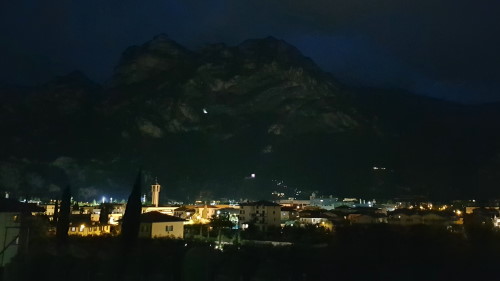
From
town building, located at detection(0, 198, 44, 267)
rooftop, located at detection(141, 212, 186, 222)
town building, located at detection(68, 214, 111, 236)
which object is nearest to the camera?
town building, located at detection(0, 198, 44, 267)

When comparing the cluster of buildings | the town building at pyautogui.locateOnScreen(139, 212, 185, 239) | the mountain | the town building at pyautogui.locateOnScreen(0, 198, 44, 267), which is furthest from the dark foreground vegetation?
the mountain

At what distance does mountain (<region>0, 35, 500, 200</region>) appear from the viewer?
417ft

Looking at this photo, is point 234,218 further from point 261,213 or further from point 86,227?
point 86,227

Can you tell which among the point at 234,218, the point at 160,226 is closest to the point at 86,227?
the point at 160,226

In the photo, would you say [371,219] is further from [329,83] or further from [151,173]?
[329,83]

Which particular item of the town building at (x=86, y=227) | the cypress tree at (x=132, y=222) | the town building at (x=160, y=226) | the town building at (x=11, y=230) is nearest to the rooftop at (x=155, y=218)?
the town building at (x=160, y=226)

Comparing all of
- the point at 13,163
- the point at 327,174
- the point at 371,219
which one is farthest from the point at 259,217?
the point at 13,163

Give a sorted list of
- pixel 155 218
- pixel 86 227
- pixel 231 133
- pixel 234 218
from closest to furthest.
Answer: pixel 155 218
pixel 86 227
pixel 234 218
pixel 231 133

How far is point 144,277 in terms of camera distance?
2356cm

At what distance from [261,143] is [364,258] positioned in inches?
4776

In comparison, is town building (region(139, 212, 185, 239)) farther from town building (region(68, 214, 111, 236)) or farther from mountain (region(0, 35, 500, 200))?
mountain (region(0, 35, 500, 200))

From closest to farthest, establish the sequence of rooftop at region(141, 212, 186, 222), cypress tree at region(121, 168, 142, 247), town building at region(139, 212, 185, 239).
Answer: cypress tree at region(121, 168, 142, 247)
town building at region(139, 212, 185, 239)
rooftop at region(141, 212, 186, 222)

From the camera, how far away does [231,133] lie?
154 m


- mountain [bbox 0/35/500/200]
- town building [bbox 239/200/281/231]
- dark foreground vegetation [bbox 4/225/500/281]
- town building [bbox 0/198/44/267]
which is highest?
mountain [bbox 0/35/500/200]
